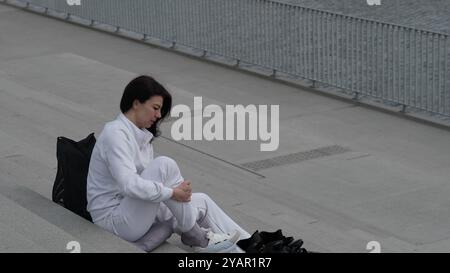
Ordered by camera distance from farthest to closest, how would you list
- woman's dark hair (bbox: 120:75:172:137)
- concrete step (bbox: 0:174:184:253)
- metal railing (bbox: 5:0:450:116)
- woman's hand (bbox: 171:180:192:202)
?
metal railing (bbox: 5:0:450:116)
woman's dark hair (bbox: 120:75:172:137)
woman's hand (bbox: 171:180:192:202)
concrete step (bbox: 0:174:184:253)

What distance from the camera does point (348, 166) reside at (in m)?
11.4

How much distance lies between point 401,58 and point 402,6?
256 inches

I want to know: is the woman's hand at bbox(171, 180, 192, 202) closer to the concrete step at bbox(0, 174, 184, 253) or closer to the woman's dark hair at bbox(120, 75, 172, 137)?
the concrete step at bbox(0, 174, 184, 253)

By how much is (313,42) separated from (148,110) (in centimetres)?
687

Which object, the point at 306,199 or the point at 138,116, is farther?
the point at 306,199

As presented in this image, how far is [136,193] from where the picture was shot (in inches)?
296

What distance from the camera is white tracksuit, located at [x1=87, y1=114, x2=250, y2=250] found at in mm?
7602

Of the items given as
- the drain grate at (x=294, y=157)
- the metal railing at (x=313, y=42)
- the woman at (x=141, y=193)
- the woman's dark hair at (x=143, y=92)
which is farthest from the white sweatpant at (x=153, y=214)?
the metal railing at (x=313, y=42)

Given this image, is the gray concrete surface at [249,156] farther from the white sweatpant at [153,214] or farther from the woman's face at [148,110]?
the woman's face at [148,110]

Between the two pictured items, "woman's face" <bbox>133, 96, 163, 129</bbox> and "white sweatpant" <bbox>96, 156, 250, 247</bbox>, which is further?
"woman's face" <bbox>133, 96, 163, 129</bbox>

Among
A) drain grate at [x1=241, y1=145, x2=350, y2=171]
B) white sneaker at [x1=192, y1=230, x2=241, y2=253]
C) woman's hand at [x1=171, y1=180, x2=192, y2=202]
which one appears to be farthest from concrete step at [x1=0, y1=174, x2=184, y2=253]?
drain grate at [x1=241, y1=145, x2=350, y2=171]

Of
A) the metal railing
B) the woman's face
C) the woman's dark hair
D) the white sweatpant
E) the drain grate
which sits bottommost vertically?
the drain grate
